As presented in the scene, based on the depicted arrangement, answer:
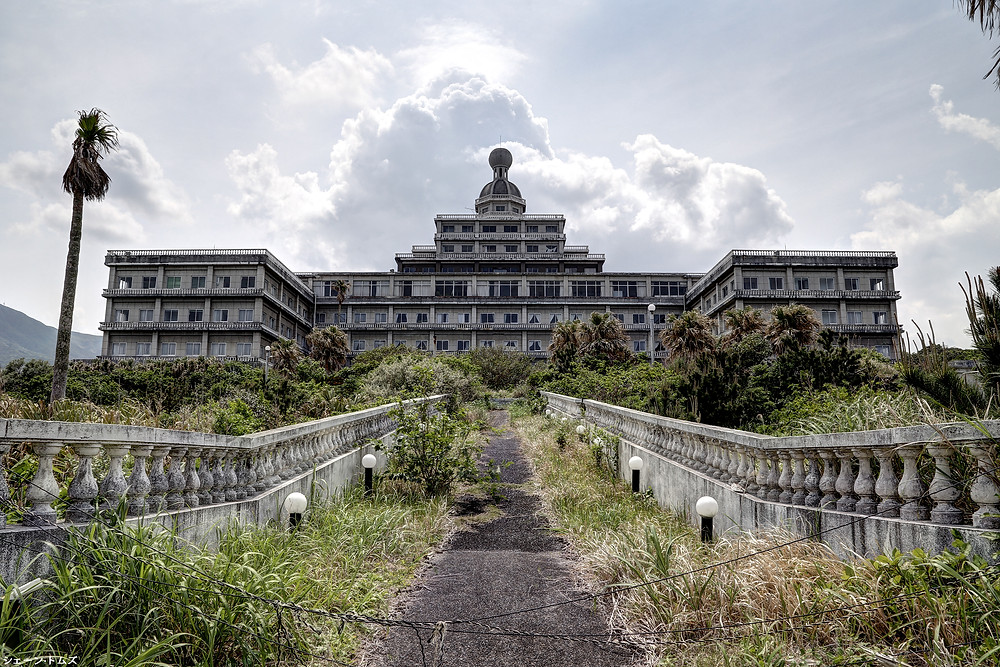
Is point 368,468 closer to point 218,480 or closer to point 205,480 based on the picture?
point 218,480

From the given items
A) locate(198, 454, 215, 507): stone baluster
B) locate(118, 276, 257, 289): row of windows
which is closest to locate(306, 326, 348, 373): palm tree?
locate(118, 276, 257, 289): row of windows

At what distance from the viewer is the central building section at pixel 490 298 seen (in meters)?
78.2

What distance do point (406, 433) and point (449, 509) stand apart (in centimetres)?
150

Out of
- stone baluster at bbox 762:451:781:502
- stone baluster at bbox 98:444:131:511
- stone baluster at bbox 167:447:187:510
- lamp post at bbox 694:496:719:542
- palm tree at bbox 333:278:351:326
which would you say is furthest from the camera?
palm tree at bbox 333:278:351:326

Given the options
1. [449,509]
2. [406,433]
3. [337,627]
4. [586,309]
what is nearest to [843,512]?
[337,627]

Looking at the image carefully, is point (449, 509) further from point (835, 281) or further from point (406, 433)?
point (835, 281)

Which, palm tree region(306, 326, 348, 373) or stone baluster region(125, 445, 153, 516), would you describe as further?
palm tree region(306, 326, 348, 373)

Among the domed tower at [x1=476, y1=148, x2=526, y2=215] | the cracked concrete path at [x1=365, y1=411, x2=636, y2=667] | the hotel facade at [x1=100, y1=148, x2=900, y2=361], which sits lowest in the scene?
the cracked concrete path at [x1=365, y1=411, x2=636, y2=667]

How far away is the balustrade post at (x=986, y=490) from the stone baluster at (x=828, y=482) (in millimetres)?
1333

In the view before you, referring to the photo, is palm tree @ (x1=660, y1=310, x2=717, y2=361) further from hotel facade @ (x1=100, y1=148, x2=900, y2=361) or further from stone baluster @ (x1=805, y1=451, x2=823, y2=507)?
stone baluster @ (x1=805, y1=451, x2=823, y2=507)

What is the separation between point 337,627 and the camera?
15.4 feet

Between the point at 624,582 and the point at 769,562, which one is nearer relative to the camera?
the point at 769,562

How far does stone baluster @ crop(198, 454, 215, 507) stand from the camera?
17.9 ft

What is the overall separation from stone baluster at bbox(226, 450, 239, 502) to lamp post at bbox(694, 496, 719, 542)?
4532 millimetres
